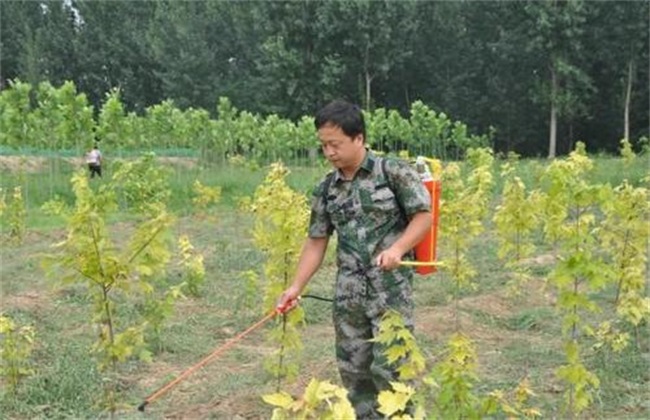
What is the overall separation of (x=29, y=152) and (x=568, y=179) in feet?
76.4

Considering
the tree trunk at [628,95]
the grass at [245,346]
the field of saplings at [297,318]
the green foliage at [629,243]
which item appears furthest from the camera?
the tree trunk at [628,95]

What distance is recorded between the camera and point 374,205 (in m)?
3.56

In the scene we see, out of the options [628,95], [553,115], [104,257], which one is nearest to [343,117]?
[104,257]

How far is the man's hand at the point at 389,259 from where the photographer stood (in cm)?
327

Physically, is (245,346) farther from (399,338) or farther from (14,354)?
(399,338)

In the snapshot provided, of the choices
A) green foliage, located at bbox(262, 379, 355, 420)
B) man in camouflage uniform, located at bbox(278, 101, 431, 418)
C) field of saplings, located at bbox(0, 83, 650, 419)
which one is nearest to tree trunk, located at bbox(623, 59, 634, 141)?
field of saplings, located at bbox(0, 83, 650, 419)

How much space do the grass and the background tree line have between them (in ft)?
91.6

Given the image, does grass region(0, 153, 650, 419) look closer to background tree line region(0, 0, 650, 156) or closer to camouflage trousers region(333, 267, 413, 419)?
camouflage trousers region(333, 267, 413, 419)

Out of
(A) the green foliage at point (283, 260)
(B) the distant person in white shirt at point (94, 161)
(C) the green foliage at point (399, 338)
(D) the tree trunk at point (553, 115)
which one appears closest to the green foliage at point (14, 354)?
(A) the green foliage at point (283, 260)

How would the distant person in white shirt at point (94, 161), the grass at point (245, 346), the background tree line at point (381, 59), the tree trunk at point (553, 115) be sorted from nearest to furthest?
the grass at point (245, 346) < the distant person in white shirt at point (94, 161) < the tree trunk at point (553, 115) < the background tree line at point (381, 59)

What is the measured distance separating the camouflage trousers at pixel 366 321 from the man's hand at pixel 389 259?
0.87 ft

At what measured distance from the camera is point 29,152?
82.7ft

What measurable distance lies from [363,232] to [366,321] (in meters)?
0.39

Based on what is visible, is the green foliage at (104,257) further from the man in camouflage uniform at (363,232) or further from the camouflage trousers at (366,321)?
the camouflage trousers at (366,321)
